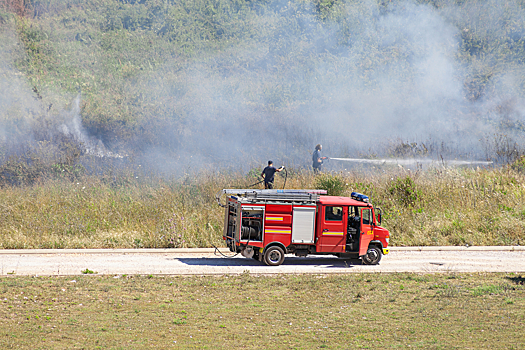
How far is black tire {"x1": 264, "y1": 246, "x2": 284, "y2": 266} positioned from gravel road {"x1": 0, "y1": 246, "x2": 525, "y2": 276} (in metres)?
0.12

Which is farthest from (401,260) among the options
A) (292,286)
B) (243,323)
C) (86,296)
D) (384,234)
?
(86,296)

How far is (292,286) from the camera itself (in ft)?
28.1

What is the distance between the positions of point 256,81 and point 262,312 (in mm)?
30186

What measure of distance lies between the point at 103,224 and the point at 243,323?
26.4 feet

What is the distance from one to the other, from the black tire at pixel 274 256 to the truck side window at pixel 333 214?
3.74 feet

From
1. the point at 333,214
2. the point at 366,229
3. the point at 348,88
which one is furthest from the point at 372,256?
the point at 348,88

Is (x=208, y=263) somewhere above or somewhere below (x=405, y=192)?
below

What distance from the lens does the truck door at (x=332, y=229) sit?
10328 mm

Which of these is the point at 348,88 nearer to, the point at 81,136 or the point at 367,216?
the point at 81,136

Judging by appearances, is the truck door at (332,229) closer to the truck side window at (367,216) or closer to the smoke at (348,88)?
the truck side window at (367,216)

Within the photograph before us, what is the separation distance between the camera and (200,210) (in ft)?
46.7

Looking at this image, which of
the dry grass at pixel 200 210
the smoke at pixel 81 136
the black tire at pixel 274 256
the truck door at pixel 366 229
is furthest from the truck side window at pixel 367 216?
the smoke at pixel 81 136

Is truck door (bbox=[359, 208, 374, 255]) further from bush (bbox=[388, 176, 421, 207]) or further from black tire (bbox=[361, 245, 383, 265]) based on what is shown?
bush (bbox=[388, 176, 421, 207])

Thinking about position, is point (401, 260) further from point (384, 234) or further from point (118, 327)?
point (118, 327)
